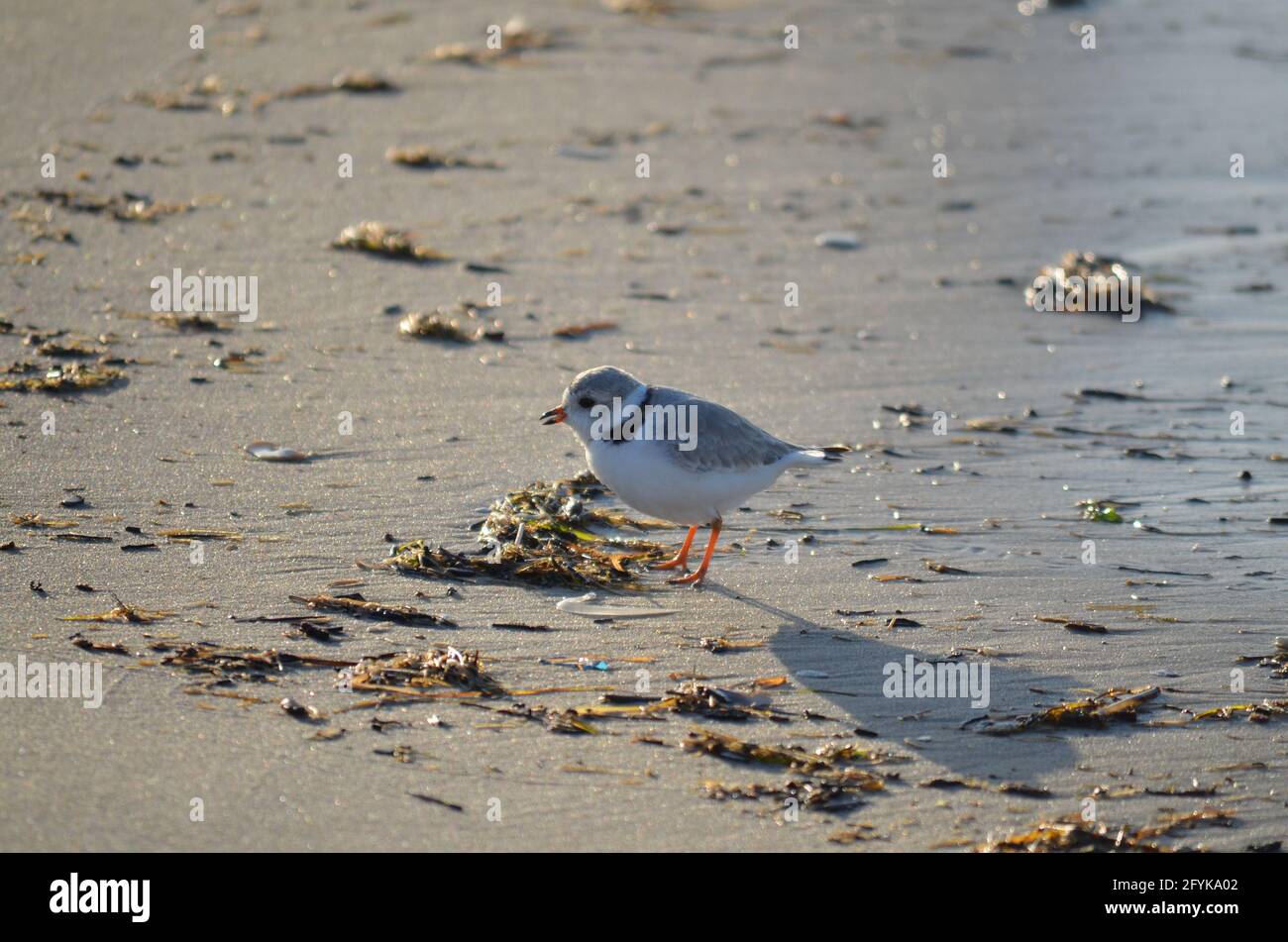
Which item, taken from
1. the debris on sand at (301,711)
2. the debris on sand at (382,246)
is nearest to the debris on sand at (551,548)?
the debris on sand at (301,711)

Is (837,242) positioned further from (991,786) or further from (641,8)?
(991,786)

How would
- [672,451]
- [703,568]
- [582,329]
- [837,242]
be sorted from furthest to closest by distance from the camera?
1. [837,242]
2. [582,329]
3. [703,568]
4. [672,451]

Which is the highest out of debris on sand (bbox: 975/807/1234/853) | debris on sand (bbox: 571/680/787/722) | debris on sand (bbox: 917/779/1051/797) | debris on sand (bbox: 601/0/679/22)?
debris on sand (bbox: 601/0/679/22)

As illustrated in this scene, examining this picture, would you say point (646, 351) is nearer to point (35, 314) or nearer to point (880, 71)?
point (35, 314)

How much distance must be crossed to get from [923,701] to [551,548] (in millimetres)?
1738

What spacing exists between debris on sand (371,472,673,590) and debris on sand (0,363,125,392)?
7.22ft

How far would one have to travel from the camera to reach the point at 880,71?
15.0 m

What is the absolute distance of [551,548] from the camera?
6.12 m

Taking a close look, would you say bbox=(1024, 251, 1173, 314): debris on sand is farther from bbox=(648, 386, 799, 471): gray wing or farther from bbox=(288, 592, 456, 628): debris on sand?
bbox=(288, 592, 456, 628): debris on sand

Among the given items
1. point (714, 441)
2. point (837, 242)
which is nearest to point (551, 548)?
point (714, 441)

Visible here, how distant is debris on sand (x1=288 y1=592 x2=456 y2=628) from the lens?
5418mm

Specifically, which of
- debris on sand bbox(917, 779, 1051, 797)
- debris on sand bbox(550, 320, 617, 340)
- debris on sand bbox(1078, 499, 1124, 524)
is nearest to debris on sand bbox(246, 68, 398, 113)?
debris on sand bbox(550, 320, 617, 340)
